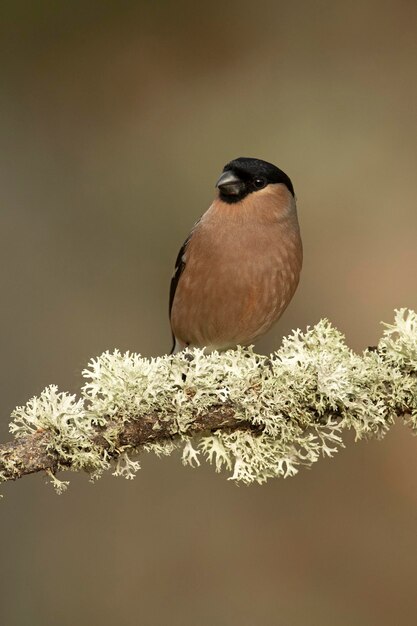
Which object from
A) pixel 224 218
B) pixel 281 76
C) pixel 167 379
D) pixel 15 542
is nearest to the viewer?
pixel 167 379

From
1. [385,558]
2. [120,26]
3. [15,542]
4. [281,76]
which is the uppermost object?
[120,26]

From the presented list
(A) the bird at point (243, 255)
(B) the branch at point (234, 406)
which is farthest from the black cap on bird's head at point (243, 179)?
(B) the branch at point (234, 406)

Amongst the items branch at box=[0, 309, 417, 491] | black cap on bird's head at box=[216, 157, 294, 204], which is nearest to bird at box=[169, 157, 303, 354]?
black cap on bird's head at box=[216, 157, 294, 204]

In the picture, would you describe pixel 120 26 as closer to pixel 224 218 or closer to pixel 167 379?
pixel 224 218

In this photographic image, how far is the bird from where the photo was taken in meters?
3.01

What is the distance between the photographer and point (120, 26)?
4965 mm

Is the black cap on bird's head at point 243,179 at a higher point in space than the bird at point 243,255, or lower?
higher

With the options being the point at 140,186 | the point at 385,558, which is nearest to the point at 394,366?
the point at 385,558

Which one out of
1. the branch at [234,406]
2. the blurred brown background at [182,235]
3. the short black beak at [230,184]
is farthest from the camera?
the blurred brown background at [182,235]

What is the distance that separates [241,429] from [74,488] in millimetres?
2349

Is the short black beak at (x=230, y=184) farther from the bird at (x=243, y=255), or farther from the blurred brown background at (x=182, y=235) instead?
the blurred brown background at (x=182, y=235)

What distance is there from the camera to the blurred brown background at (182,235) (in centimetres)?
420

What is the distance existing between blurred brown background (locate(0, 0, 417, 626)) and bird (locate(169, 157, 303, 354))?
1233 mm

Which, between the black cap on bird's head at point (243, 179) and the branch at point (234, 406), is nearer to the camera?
the branch at point (234, 406)
